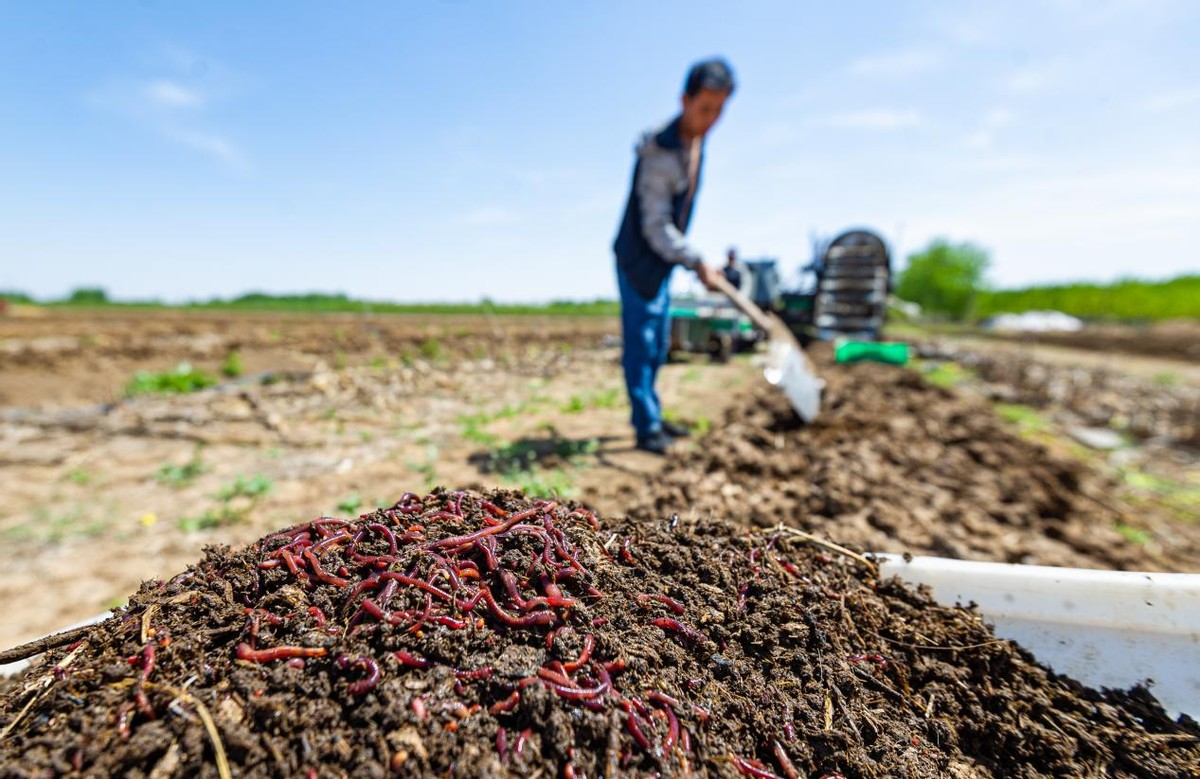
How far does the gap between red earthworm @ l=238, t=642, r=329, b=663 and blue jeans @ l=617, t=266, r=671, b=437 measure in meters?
3.70

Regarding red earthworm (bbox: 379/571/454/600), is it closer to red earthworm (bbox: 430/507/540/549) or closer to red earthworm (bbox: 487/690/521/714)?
red earthworm (bbox: 430/507/540/549)

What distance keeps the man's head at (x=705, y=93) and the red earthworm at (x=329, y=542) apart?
13.2 ft

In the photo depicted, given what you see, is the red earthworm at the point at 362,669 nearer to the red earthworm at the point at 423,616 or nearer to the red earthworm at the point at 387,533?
the red earthworm at the point at 423,616

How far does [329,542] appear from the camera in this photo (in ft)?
5.48

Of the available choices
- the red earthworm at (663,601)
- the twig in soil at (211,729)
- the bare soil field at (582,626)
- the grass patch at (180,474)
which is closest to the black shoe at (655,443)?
the bare soil field at (582,626)

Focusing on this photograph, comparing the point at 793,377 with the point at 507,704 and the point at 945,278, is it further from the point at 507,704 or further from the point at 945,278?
the point at 945,278

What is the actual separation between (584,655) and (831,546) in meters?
1.16

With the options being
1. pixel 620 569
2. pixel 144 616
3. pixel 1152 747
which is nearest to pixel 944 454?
pixel 1152 747

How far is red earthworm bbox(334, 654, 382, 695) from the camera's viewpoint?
122cm

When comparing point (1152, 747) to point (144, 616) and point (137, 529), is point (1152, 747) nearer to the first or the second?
point (144, 616)

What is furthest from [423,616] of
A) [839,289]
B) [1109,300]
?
[1109,300]

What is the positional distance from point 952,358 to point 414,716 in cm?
2046

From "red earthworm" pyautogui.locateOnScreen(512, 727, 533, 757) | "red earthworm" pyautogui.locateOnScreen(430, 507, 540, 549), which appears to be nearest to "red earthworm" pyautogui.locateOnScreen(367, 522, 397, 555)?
"red earthworm" pyautogui.locateOnScreen(430, 507, 540, 549)

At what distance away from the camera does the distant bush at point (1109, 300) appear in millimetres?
35062
